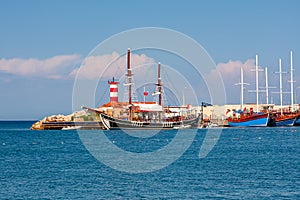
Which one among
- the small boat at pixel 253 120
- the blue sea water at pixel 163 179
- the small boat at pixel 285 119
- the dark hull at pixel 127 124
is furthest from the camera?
the small boat at pixel 285 119

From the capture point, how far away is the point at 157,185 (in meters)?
35.9

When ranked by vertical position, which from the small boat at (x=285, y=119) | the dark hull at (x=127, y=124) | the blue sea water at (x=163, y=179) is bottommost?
the blue sea water at (x=163, y=179)

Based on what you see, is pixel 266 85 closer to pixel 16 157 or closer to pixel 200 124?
pixel 200 124

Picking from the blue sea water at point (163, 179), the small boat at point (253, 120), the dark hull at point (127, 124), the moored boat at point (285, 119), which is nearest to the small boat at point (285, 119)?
the moored boat at point (285, 119)

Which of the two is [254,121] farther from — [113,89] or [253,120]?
[113,89]

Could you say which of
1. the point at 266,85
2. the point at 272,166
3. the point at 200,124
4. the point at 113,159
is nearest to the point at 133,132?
the point at 200,124

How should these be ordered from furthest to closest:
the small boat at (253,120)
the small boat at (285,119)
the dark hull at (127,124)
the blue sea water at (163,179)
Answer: the small boat at (285,119), the small boat at (253,120), the dark hull at (127,124), the blue sea water at (163,179)

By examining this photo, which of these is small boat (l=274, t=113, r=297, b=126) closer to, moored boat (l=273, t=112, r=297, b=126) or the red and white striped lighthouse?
moored boat (l=273, t=112, r=297, b=126)

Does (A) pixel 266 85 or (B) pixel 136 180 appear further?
(A) pixel 266 85

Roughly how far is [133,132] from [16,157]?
56.6 m

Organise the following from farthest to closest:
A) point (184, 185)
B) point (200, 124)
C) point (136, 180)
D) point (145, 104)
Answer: point (200, 124), point (145, 104), point (136, 180), point (184, 185)

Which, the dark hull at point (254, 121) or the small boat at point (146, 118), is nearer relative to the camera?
the small boat at point (146, 118)

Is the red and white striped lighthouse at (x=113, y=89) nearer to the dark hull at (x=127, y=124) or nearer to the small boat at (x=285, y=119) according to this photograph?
the dark hull at (x=127, y=124)

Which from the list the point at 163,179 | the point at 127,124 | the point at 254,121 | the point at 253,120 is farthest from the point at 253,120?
the point at 163,179
